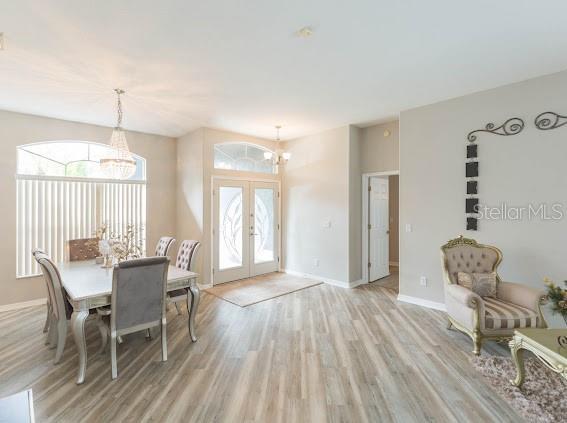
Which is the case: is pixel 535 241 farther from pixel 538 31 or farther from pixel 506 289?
pixel 538 31

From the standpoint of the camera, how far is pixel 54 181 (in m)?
4.66

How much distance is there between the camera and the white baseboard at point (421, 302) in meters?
4.15

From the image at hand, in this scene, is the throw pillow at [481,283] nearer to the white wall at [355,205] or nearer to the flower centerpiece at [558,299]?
the flower centerpiece at [558,299]

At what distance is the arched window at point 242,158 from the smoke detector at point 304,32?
3.40 meters

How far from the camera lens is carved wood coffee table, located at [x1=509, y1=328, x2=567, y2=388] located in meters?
1.94

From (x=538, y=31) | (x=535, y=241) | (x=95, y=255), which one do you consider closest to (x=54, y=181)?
(x=95, y=255)

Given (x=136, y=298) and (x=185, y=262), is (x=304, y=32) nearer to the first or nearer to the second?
(x=136, y=298)

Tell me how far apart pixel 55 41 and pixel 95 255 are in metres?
2.93

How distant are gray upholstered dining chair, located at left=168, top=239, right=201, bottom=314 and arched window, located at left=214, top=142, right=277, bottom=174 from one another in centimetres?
208

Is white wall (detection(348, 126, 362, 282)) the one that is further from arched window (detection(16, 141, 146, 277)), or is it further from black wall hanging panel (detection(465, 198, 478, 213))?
arched window (detection(16, 141, 146, 277))

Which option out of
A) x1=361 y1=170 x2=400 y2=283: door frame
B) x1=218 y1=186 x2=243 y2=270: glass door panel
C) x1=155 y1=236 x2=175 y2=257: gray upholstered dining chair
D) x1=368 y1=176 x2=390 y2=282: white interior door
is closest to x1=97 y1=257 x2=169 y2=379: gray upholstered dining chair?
x1=155 y1=236 x2=175 y2=257: gray upholstered dining chair

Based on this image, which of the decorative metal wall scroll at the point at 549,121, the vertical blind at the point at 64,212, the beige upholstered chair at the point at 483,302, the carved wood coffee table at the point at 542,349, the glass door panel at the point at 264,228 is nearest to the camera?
the carved wood coffee table at the point at 542,349

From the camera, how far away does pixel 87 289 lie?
2.69 metres

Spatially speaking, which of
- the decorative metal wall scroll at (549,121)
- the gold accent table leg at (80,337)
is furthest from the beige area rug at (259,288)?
the decorative metal wall scroll at (549,121)
